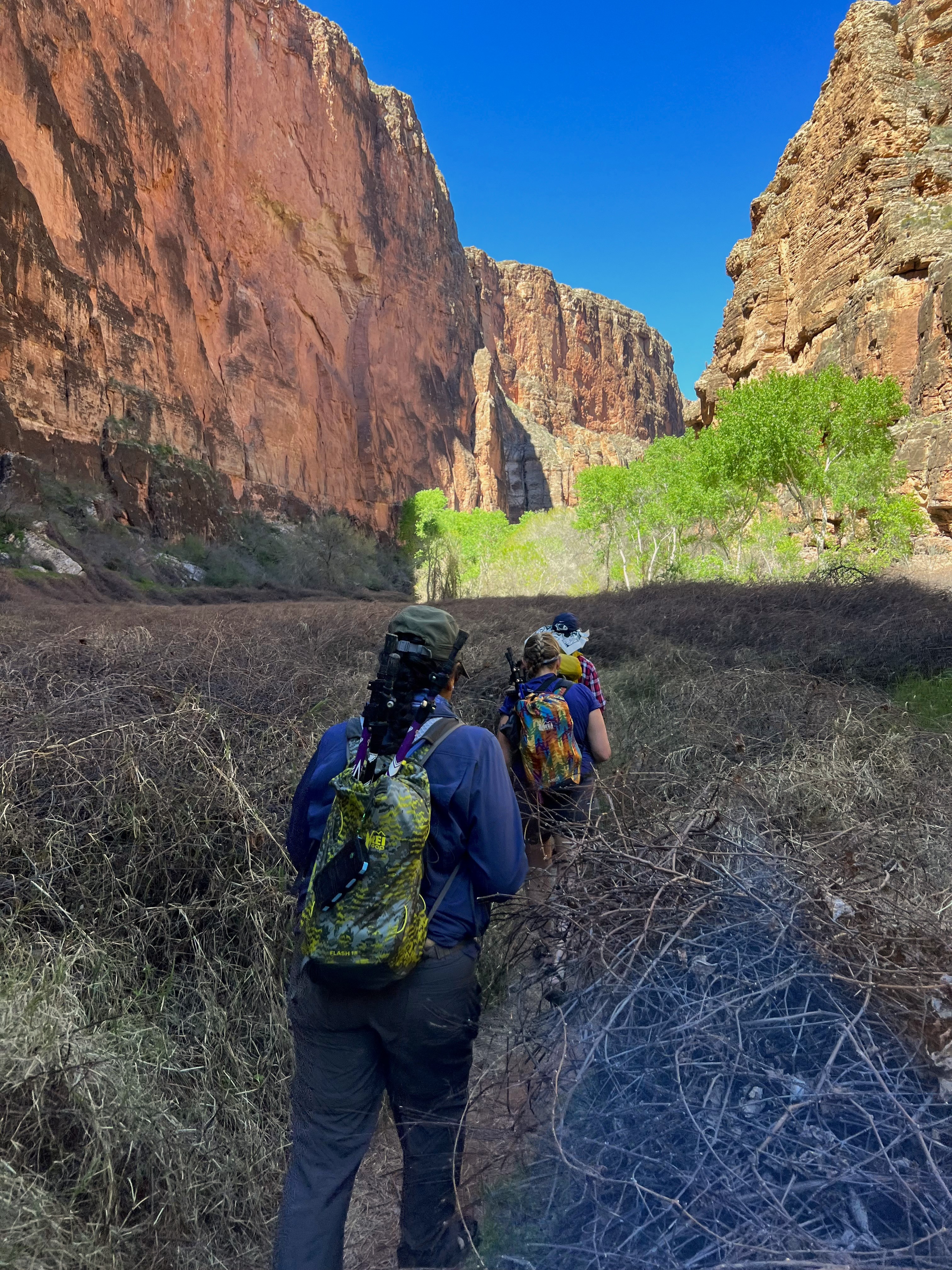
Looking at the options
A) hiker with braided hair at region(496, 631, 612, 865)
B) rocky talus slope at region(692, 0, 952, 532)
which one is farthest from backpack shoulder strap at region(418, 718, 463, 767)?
rocky talus slope at region(692, 0, 952, 532)

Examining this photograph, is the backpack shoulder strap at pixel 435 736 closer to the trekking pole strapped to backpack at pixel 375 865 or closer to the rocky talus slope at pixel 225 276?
the trekking pole strapped to backpack at pixel 375 865

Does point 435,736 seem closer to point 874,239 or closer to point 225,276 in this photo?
point 874,239

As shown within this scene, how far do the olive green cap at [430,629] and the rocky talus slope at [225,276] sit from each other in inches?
908

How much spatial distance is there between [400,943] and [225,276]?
4282cm

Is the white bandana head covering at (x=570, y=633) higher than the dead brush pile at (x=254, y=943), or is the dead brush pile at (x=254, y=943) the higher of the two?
the white bandana head covering at (x=570, y=633)

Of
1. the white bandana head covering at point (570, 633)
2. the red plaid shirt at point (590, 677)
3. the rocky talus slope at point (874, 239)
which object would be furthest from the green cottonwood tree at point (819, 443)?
the red plaid shirt at point (590, 677)

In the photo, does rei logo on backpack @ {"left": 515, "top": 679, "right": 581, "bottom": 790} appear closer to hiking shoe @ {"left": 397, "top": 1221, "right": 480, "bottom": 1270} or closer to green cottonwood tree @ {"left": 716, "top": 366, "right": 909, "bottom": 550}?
hiking shoe @ {"left": 397, "top": 1221, "right": 480, "bottom": 1270}

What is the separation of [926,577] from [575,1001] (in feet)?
50.8

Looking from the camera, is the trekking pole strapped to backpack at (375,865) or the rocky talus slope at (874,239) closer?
the trekking pole strapped to backpack at (375,865)

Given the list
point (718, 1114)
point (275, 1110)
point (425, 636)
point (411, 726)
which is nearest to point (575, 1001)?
point (718, 1114)

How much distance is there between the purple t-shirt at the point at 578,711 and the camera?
11.5ft

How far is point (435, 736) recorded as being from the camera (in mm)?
1786

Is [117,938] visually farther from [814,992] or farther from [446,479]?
[446,479]

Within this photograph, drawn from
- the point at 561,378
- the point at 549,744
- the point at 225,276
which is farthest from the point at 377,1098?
the point at 561,378
